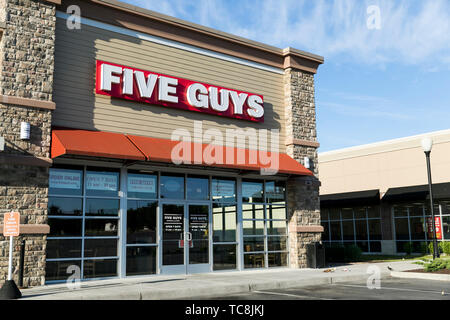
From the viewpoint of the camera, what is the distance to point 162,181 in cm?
1571

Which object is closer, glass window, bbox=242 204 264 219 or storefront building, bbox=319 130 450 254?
glass window, bbox=242 204 264 219

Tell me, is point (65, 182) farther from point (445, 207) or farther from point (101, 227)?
point (445, 207)

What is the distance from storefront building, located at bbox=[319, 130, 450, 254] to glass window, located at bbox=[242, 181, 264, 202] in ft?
40.4

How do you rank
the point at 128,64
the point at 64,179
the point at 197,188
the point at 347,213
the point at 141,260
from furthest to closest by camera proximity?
the point at 347,213 → the point at 197,188 → the point at 128,64 → the point at 141,260 → the point at 64,179

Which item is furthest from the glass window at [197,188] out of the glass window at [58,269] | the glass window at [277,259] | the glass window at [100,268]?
the glass window at [58,269]

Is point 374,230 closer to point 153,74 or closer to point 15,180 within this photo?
point 153,74

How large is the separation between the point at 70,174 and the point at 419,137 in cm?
2238

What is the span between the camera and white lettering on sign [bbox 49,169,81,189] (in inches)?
539

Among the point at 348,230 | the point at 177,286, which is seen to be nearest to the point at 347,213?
the point at 348,230

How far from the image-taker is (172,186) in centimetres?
1595

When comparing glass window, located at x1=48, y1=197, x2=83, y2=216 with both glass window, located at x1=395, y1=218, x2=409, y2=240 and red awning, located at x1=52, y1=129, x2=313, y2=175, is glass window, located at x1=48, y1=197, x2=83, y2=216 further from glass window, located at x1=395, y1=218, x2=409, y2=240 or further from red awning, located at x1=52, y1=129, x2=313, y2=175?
glass window, located at x1=395, y1=218, x2=409, y2=240

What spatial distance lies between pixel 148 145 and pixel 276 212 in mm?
6101

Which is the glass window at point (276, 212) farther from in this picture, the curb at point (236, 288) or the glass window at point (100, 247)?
the glass window at point (100, 247)

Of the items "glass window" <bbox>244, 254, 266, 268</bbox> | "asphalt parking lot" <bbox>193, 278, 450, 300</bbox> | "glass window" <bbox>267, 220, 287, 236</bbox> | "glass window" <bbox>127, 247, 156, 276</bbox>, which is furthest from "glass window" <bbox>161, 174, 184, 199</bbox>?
"asphalt parking lot" <bbox>193, 278, 450, 300</bbox>
